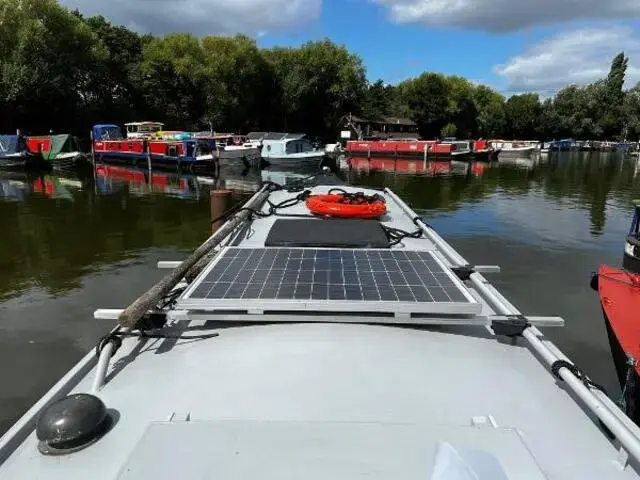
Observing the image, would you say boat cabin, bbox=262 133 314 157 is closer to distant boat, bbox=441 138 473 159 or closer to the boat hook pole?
distant boat, bbox=441 138 473 159

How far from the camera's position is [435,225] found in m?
16.8

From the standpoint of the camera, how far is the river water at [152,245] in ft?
25.3

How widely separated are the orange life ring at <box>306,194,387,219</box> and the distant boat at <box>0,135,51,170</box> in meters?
32.2

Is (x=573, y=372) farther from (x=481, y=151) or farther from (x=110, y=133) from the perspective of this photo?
(x=481, y=151)

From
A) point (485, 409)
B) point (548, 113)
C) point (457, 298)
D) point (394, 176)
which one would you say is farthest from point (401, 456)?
point (548, 113)

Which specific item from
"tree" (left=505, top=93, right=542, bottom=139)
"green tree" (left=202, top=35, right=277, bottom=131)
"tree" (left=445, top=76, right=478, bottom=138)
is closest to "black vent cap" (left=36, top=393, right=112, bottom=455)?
"green tree" (left=202, top=35, right=277, bottom=131)

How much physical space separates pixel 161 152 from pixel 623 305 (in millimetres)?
34167

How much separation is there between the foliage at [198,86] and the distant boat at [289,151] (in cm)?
2164

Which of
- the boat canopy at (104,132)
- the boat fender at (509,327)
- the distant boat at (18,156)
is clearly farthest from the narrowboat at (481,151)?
the boat fender at (509,327)

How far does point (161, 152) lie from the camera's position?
3616cm

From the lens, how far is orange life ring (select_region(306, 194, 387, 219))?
7930mm

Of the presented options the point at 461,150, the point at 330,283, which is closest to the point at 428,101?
the point at 461,150

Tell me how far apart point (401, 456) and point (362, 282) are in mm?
2044

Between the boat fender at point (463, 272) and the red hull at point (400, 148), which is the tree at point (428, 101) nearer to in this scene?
the red hull at point (400, 148)
